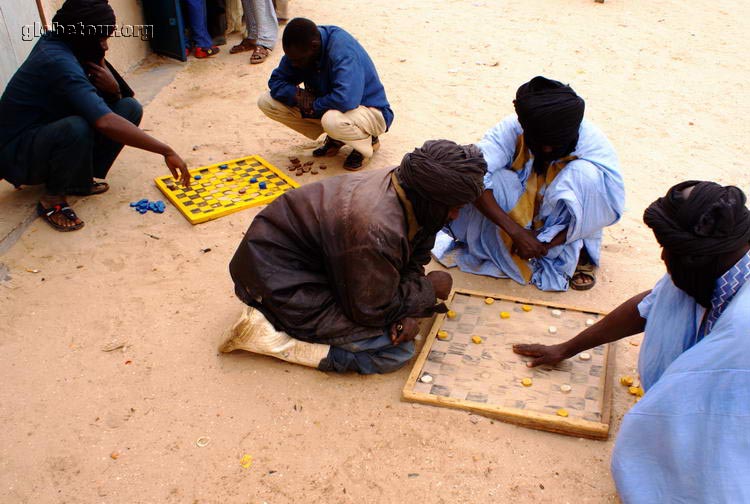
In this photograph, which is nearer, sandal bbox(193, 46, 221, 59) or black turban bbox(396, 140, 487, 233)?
black turban bbox(396, 140, 487, 233)

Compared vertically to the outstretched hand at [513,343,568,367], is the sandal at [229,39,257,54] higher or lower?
lower

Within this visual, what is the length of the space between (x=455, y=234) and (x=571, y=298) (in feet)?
2.44

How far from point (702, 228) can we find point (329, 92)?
327 centimetres

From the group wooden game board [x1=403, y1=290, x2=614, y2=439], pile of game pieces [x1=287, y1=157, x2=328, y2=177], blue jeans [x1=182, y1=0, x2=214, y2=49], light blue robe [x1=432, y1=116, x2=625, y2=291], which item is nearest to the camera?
wooden game board [x1=403, y1=290, x2=614, y2=439]

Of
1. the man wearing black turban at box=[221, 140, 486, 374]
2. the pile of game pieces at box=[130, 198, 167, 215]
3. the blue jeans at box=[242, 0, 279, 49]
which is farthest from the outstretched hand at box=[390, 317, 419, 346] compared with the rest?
the blue jeans at box=[242, 0, 279, 49]

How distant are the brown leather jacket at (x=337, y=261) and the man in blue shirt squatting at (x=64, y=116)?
136 centimetres

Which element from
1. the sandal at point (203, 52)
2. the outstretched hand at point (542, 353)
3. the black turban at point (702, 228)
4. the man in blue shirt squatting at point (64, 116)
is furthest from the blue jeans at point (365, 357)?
the sandal at point (203, 52)

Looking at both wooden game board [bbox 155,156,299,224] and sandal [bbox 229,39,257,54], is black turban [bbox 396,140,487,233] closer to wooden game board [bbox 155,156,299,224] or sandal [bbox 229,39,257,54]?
wooden game board [bbox 155,156,299,224]

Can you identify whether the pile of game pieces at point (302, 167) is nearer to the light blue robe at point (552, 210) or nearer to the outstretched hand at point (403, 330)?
the light blue robe at point (552, 210)

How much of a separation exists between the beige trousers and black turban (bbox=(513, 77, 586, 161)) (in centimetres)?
166

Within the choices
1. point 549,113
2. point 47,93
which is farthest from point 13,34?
point 549,113

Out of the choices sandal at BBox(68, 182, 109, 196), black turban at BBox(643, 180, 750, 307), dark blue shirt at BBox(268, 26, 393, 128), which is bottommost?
sandal at BBox(68, 182, 109, 196)

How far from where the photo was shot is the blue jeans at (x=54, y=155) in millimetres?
3943

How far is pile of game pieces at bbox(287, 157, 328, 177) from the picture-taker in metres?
4.84
